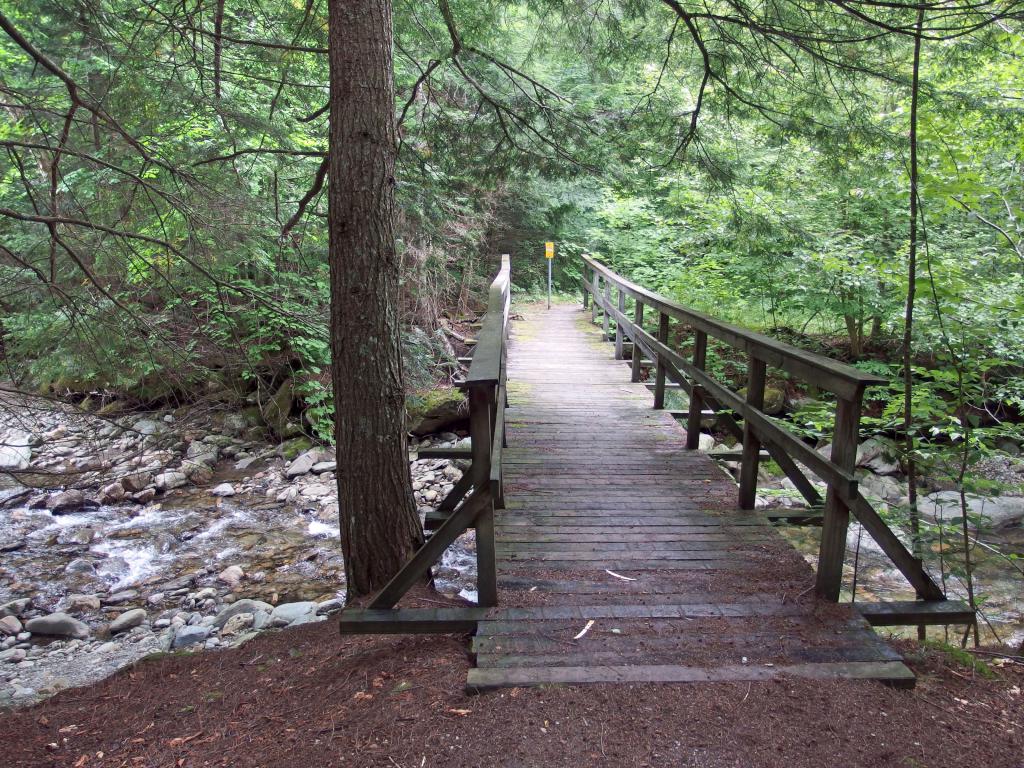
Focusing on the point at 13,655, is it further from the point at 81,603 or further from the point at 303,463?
the point at 303,463

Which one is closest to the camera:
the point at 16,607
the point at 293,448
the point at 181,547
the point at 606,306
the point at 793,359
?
the point at 793,359

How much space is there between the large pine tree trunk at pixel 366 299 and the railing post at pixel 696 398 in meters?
2.82

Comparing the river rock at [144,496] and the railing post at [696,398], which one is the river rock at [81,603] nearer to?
the river rock at [144,496]

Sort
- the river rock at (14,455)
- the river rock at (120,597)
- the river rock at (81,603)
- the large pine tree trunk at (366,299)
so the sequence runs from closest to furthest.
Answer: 1. the large pine tree trunk at (366,299)
2. the river rock at (81,603)
3. the river rock at (120,597)
4. the river rock at (14,455)

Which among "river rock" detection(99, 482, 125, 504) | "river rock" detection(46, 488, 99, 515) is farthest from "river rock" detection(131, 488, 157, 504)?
"river rock" detection(46, 488, 99, 515)

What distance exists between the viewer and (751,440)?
4223 millimetres

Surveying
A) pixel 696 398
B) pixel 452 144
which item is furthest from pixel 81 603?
pixel 696 398

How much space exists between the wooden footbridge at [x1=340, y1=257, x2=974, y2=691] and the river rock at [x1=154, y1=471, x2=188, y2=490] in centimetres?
608

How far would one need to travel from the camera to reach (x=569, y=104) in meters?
5.77

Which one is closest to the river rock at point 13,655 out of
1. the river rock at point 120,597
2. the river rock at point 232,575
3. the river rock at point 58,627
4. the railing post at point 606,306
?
the river rock at point 58,627

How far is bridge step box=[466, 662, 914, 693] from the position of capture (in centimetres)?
258

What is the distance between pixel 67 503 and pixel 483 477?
7.88 meters

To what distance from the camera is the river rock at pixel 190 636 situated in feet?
17.0

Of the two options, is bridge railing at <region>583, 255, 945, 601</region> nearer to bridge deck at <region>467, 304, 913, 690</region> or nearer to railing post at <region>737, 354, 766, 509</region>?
railing post at <region>737, 354, 766, 509</region>
